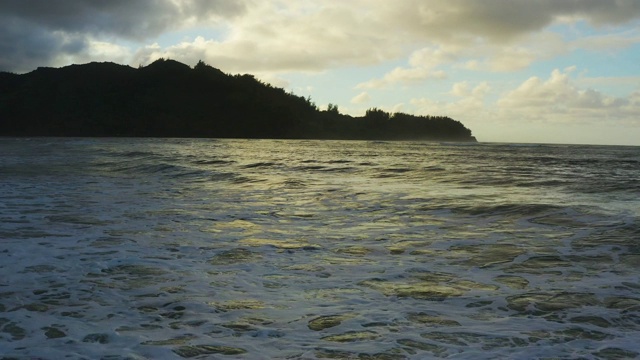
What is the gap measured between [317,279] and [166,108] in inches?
6234

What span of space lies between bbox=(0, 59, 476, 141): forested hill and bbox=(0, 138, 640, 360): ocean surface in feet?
461

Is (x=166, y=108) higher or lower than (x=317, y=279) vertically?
higher

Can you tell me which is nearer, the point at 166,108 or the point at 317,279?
the point at 317,279

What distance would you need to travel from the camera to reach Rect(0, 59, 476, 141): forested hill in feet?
460

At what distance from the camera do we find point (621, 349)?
4184 millimetres

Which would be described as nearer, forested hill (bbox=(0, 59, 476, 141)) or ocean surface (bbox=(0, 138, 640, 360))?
ocean surface (bbox=(0, 138, 640, 360))

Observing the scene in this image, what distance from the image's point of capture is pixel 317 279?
6.21 m

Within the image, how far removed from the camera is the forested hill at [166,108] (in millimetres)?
140250

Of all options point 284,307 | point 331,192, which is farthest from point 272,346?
point 331,192

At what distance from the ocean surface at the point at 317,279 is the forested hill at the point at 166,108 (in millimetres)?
140418

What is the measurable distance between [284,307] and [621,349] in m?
2.91

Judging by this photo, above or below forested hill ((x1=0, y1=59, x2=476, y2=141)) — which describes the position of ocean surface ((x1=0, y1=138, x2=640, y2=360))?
below

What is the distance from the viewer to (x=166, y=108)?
156 metres

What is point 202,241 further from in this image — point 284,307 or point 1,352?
point 1,352
